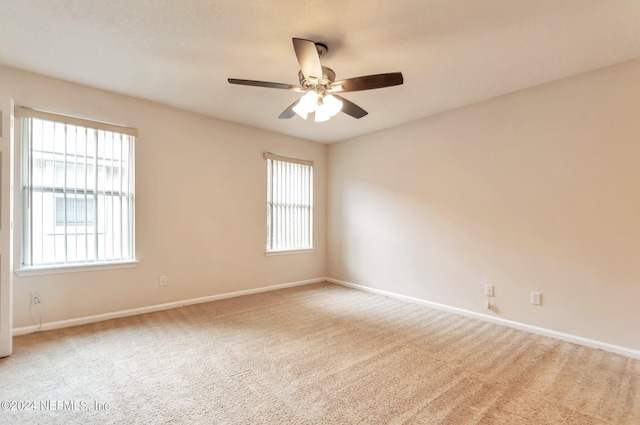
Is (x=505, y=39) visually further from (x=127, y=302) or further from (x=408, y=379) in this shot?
(x=127, y=302)

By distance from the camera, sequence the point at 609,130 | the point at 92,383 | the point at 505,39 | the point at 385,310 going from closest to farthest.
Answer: the point at 92,383, the point at 505,39, the point at 609,130, the point at 385,310

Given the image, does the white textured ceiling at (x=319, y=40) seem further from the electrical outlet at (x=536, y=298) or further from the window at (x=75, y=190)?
the electrical outlet at (x=536, y=298)

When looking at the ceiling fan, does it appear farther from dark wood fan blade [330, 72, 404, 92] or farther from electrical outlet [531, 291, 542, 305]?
electrical outlet [531, 291, 542, 305]

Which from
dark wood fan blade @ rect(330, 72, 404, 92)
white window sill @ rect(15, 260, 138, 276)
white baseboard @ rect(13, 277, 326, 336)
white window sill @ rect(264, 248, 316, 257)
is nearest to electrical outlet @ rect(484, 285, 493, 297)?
dark wood fan blade @ rect(330, 72, 404, 92)

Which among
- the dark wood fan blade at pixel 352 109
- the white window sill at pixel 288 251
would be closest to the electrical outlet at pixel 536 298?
the dark wood fan blade at pixel 352 109

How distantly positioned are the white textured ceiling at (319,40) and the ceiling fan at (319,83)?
254 mm

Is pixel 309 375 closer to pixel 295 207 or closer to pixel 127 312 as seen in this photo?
pixel 127 312

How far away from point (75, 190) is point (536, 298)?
195 inches

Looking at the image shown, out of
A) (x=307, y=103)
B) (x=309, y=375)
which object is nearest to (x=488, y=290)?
(x=309, y=375)

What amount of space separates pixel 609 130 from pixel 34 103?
540cm

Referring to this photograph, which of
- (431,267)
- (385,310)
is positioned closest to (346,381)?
(385,310)

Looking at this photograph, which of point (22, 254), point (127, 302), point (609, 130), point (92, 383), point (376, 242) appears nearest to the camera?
point (92, 383)

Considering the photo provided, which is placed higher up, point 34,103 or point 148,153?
point 34,103

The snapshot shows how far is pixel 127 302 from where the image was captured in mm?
3447
